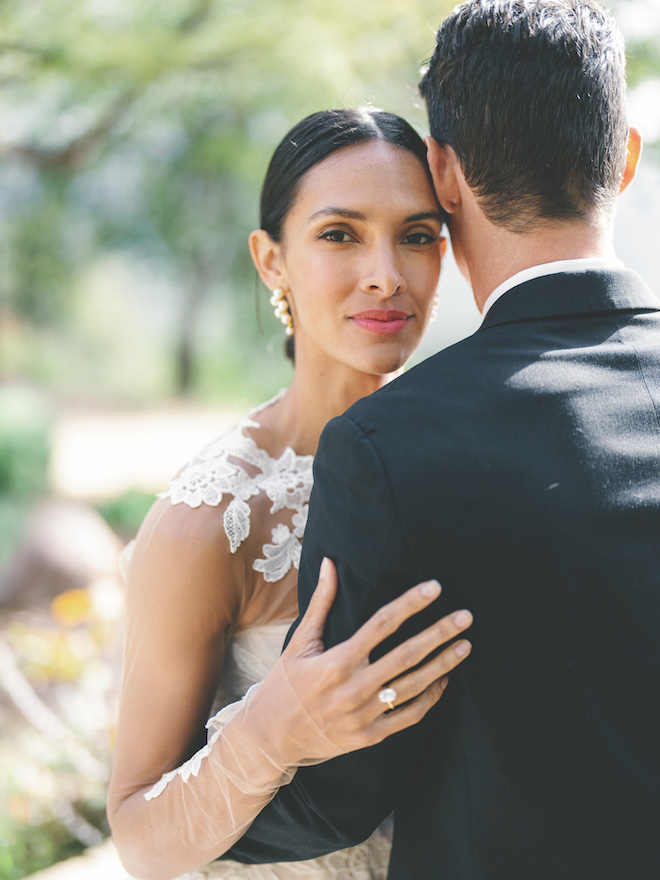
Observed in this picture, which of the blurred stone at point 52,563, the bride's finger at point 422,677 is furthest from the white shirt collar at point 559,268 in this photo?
the blurred stone at point 52,563

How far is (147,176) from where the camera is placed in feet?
46.0

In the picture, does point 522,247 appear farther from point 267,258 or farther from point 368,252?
point 267,258

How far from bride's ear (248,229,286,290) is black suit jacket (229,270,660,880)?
1.01 metres

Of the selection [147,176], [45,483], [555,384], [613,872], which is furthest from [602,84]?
[147,176]

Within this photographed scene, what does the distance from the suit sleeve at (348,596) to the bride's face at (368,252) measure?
0.72m

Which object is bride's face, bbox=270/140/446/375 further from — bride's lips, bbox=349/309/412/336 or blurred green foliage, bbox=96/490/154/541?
blurred green foliage, bbox=96/490/154/541

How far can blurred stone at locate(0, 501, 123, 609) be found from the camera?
7180 mm

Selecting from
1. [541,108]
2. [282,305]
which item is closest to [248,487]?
[282,305]

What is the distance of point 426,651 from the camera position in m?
1.31

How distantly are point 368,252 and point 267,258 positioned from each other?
1.37 feet

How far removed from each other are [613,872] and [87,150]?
28.7 feet

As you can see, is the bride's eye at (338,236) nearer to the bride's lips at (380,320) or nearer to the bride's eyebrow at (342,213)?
the bride's eyebrow at (342,213)

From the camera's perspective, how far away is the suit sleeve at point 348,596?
129 cm

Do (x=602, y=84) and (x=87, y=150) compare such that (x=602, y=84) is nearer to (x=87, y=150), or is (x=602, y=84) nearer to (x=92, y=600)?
(x=92, y=600)
